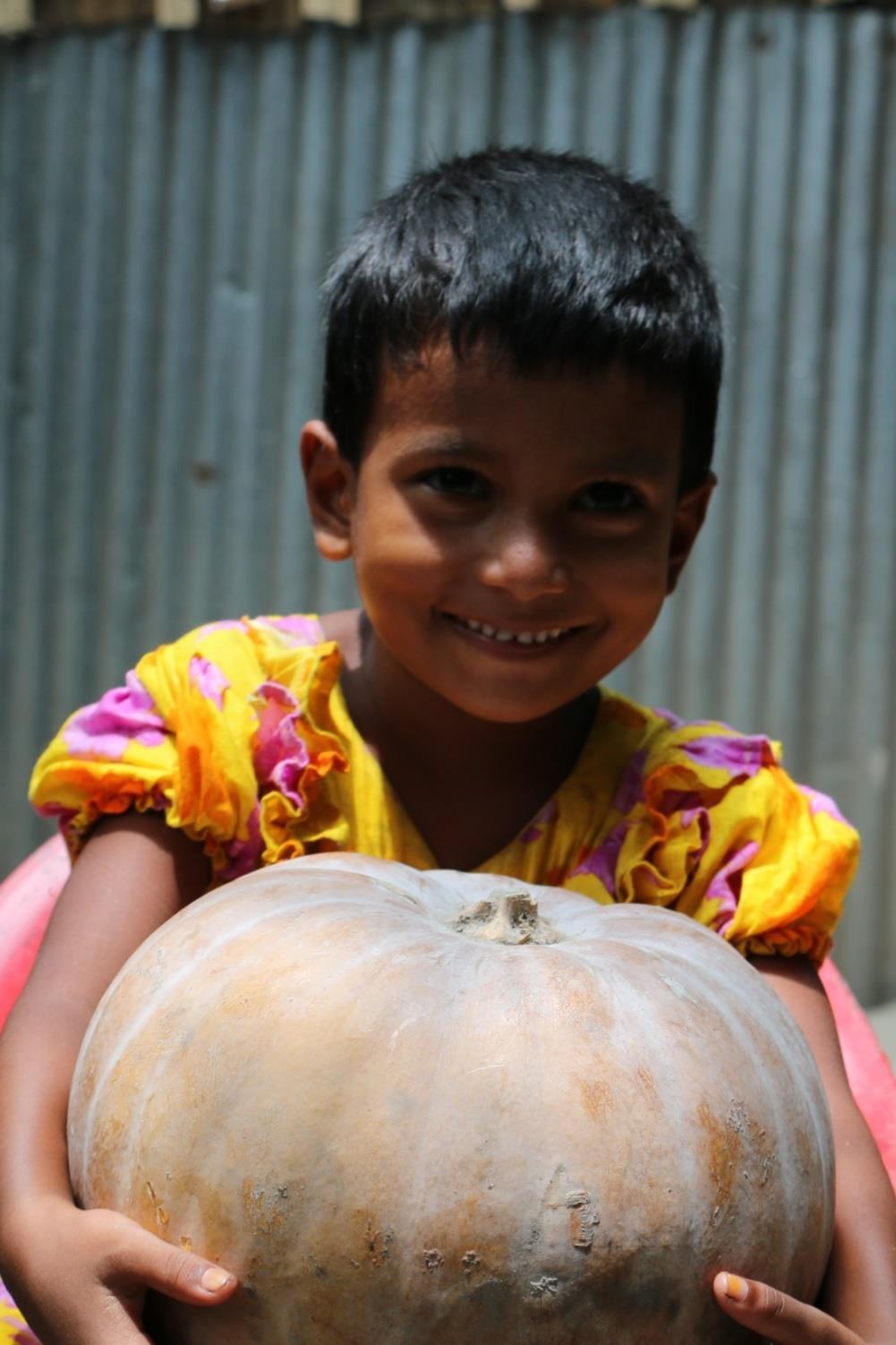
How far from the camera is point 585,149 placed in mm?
3865

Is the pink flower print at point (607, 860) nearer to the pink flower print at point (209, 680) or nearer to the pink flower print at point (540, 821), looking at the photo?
the pink flower print at point (540, 821)

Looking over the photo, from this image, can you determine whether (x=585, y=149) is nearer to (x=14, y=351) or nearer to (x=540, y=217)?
(x=14, y=351)

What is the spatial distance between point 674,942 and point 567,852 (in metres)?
0.55

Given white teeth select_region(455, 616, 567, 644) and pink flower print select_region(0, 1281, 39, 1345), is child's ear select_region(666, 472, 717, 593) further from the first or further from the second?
pink flower print select_region(0, 1281, 39, 1345)

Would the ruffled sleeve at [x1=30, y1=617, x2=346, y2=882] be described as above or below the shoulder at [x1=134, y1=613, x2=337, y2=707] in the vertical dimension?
below

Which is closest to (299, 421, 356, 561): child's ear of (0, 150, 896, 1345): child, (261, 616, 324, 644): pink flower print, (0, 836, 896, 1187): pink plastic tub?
(0, 150, 896, 1345): child

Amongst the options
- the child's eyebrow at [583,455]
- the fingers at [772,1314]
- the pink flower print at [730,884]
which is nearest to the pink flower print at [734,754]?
the pink flower print at [730,884]

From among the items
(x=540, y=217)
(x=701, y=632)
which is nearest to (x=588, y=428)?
(x=540, y=217)

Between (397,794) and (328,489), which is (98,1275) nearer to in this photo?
(397,794)

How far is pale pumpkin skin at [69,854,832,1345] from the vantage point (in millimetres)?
1119

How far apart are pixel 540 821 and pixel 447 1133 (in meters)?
0.84

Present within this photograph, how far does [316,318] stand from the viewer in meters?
3.97

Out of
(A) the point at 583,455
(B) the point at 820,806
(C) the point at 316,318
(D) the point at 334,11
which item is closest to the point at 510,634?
(A) the point at 583,455

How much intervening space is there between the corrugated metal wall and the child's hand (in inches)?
110
